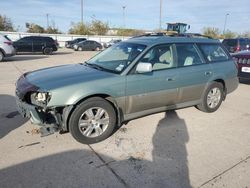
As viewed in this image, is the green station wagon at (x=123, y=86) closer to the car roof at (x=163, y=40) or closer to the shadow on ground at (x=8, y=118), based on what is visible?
the car roof at (x=163, y=40)

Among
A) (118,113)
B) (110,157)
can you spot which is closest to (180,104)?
(118,113)

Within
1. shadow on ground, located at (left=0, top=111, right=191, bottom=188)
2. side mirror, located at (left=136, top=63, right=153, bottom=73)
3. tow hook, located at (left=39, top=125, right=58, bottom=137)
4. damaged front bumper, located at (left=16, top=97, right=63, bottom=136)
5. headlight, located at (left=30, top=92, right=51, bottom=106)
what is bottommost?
shadow on ground, located at (left=0, top=111, right=191, bottom=188)

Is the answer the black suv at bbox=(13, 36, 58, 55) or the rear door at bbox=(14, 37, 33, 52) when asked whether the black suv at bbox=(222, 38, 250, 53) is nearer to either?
the black suv at bbox=(13, 36, 58, 55)

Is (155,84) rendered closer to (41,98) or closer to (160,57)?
(160,57)

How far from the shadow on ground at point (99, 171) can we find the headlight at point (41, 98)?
79 cm

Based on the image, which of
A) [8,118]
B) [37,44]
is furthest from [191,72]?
[37,44]

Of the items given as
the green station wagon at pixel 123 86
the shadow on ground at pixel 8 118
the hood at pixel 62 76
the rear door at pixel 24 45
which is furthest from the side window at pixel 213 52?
the rear door at pixel 24 45

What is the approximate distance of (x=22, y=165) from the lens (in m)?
3.24

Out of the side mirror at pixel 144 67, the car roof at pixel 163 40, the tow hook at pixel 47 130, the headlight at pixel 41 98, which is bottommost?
the tow hook at pixel 47 130

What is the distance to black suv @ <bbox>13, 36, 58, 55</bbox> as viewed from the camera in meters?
21.8

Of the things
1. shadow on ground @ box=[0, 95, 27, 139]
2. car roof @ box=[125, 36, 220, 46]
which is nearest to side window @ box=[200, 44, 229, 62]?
car roof @ box=[125, 36, 220, 46]

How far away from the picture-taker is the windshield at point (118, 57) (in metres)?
4.31

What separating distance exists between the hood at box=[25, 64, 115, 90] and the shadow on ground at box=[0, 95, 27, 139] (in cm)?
97

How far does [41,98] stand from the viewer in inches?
142
